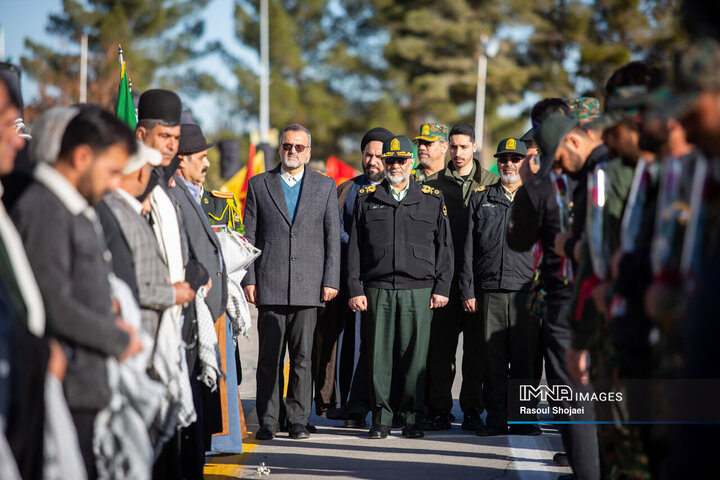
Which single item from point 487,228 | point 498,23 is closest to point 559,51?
point 498,23

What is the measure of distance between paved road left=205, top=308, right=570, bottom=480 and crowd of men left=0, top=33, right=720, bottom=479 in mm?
217

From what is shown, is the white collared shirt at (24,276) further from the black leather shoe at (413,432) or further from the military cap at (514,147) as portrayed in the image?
the military cap at (514,147)

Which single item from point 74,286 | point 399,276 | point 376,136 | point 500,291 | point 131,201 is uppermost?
point 376,136

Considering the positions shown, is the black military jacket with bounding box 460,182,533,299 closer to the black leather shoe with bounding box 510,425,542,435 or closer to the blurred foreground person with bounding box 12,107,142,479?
the black leather shoe with bounding box 510,425,542,435

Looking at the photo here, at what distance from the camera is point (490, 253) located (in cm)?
809

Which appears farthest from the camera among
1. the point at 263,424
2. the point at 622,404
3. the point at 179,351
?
the point at 263,424

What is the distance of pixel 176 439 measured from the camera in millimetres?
5488

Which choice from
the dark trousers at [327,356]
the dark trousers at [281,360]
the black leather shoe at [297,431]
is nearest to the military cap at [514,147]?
the dark trousers at [327,356]

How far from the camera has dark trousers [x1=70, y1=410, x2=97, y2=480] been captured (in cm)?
385

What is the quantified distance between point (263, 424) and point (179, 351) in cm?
273

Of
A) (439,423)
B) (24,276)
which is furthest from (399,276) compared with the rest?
(24,276)

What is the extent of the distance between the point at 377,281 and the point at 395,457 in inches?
61.1

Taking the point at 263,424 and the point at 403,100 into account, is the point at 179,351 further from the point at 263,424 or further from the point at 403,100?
the point at 403,100

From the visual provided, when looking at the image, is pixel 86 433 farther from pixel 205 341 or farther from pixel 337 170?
pixel 337 170
